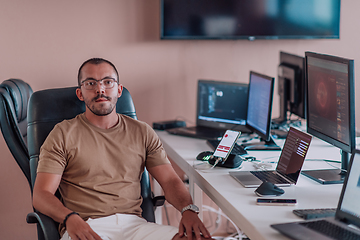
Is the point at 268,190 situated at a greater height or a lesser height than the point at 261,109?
lesser

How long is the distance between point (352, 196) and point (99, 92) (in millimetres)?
1084

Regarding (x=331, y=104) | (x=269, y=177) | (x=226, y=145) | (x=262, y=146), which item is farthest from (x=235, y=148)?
(x=331, y=104)

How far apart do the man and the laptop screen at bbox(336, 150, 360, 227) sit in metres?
0.50

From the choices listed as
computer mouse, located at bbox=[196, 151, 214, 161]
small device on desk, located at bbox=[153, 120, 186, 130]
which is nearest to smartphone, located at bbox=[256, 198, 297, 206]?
computer mouse, located at bbox=[196, 151, 214, 161]

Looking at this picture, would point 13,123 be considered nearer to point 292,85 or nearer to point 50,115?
point 50,115

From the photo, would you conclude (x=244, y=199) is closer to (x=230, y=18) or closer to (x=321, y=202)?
(x=321, y=202)

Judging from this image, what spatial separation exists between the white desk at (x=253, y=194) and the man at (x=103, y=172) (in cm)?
13

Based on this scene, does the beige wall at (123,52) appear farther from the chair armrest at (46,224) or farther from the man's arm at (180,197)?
the chair armrest at (46,224)

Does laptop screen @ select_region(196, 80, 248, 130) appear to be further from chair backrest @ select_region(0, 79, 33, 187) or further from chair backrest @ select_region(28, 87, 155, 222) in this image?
chair backrest @ select_region(0, 79, 33, 187)

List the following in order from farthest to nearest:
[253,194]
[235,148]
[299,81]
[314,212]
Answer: [299,81] → [235,148] → [253,194] → [314,212]

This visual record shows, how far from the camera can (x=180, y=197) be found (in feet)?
5.54

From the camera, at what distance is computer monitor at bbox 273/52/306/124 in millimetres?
2482

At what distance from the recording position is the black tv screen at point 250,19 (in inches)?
108

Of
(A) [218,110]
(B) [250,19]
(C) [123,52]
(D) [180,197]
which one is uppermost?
(B) [250,19]
